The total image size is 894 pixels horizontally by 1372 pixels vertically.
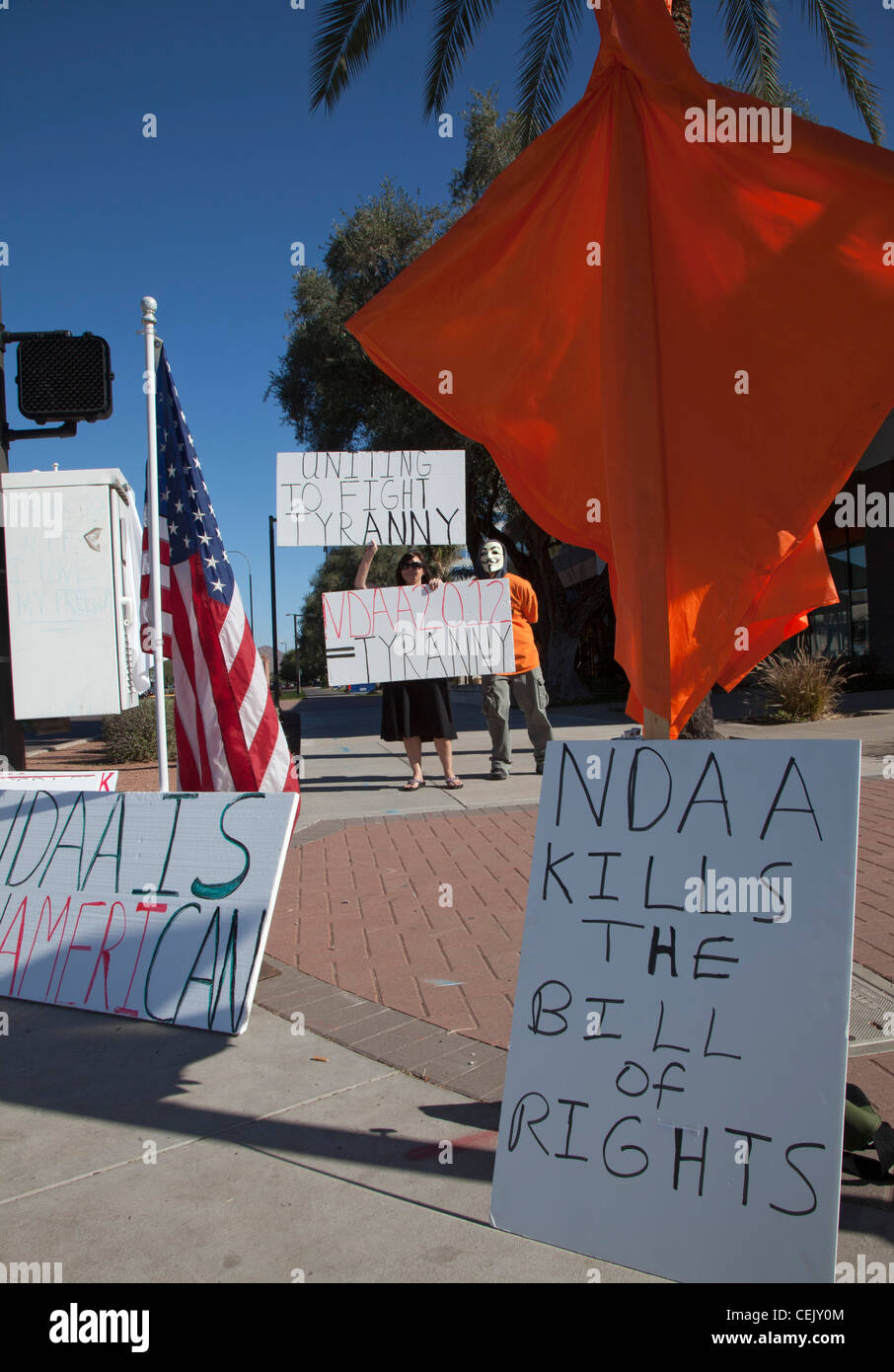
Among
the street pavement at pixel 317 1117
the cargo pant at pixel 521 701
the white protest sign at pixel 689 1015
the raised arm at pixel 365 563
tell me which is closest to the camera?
the white protest sign at pixel 689 1015

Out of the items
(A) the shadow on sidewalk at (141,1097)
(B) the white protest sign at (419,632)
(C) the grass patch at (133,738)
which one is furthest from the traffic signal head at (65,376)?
(C) the grass patch at (133,738)

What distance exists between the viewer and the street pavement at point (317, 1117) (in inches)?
84.4

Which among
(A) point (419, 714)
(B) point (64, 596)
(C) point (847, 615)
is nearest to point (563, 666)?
(C) point (847, 615)

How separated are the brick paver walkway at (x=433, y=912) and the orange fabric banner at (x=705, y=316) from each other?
170 centimetres

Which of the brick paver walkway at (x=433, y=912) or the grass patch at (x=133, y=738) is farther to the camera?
the grass patch at (x=133, y=738)

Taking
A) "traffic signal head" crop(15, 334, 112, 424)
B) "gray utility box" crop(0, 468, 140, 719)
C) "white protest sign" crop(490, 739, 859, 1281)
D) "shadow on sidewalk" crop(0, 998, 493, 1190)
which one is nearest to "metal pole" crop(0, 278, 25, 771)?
"gray utility box" crop(0, 468, 140, 719)

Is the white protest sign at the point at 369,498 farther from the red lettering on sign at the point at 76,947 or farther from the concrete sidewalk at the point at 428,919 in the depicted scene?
the red lettering on sign at the point at 76,947

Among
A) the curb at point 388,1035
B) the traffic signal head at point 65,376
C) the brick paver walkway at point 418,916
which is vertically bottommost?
the curb at point 388,1035

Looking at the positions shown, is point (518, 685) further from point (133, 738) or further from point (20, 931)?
point (133, 738)

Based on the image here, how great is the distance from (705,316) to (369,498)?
3586 millimetres

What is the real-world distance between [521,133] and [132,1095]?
8.02 m

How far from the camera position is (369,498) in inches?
229

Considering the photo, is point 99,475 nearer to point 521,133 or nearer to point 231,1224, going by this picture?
point 231,1224

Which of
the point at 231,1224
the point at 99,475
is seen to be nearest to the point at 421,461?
the point at 99,475
